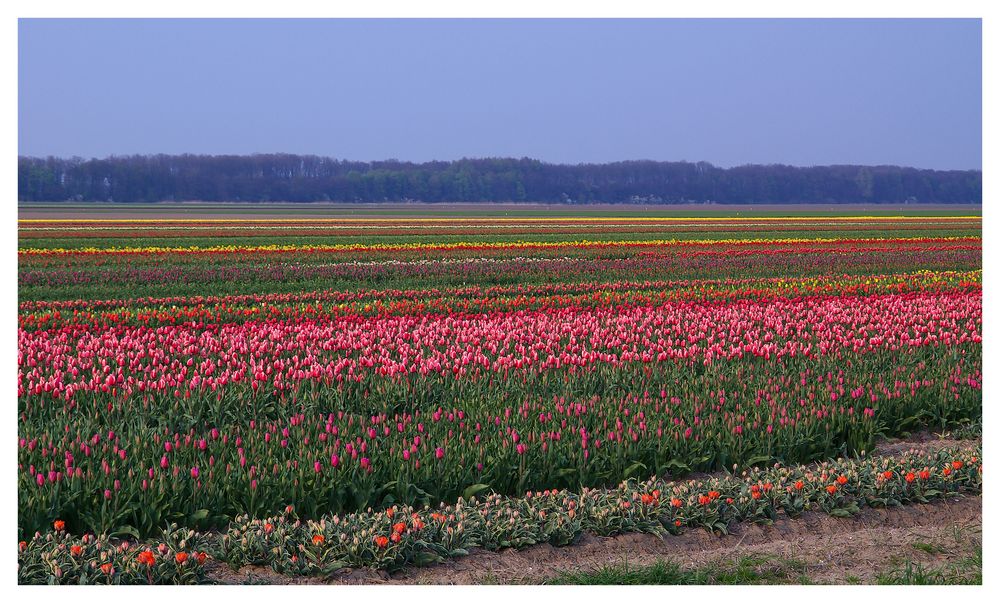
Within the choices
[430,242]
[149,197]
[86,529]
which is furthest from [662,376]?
[149,197]

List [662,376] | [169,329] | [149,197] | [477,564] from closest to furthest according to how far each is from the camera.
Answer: [477,564], [662,376], [169,329], [149,197]

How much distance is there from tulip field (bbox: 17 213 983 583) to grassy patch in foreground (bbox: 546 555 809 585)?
0.69m

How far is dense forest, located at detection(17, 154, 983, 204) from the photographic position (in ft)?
401

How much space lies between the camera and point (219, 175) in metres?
140

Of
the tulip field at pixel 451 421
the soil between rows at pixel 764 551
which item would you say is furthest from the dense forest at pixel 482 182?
the soil between rows at pixel 764 551

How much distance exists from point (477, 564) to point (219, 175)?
14073 centimetres

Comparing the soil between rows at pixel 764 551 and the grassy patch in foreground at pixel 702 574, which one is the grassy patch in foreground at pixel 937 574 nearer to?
the soil between rows at pixel 764 551

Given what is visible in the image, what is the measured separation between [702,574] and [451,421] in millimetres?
3639

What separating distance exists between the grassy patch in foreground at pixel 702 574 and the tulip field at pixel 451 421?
0.69 metres

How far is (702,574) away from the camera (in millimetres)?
5898

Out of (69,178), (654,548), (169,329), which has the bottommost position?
(654,548)

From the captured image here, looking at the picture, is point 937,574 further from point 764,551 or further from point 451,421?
point 451,421

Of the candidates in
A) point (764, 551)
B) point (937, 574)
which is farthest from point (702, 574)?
point (937, 574)
